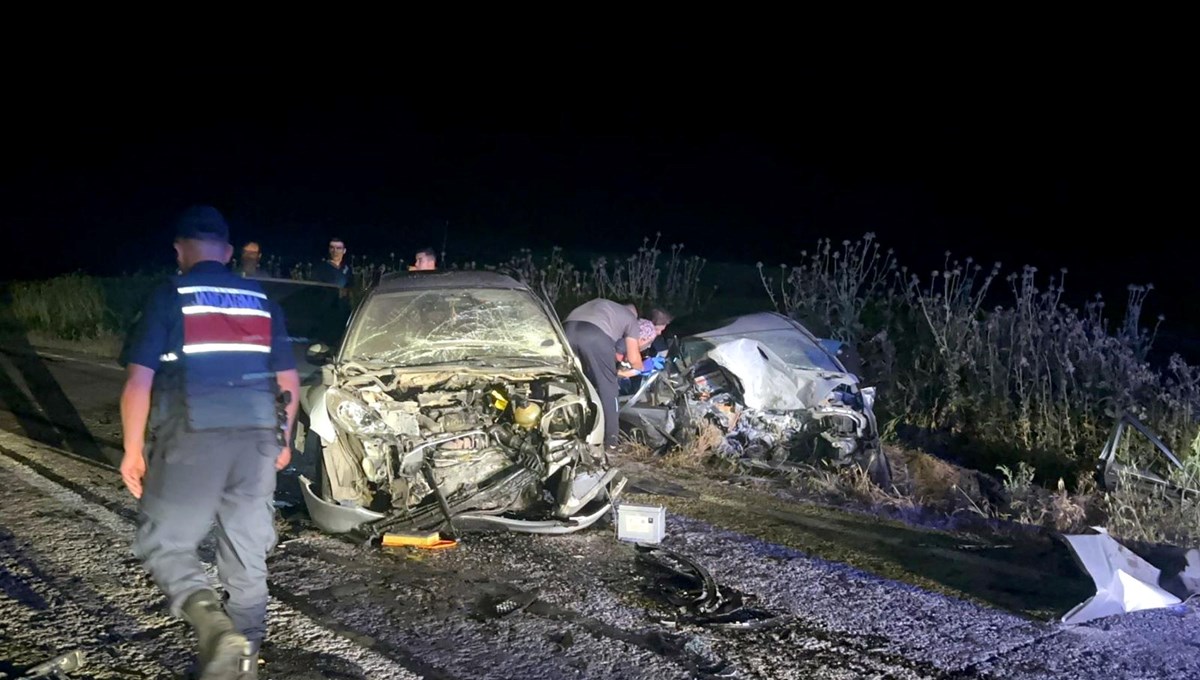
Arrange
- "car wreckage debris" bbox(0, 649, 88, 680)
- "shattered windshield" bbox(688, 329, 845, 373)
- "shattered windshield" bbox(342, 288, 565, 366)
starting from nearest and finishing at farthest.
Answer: "car wreckage debris" bbox(0, 649, 88, 680) → "shattered windshield" bbox(342, 288, 565, 366) → "shattered windshield" bbox(688, 329, 845, 373)

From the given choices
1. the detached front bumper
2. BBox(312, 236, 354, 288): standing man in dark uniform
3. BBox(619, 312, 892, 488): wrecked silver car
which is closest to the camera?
the detached front bumper

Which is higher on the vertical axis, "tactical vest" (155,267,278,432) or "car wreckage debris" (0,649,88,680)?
"tactical vest" (155,267,278,432)

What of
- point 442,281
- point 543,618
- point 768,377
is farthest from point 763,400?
Result: point 543,618

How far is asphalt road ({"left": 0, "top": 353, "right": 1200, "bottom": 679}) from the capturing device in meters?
4.56

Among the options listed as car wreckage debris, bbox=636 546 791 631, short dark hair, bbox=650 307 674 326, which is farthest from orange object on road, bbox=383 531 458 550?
short dark hair, bbox=650 307 674 326

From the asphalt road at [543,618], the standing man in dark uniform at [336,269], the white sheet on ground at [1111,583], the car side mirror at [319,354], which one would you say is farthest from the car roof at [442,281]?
the standing man in dark uniform at [336,269]

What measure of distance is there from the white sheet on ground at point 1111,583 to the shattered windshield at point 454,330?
129 inches

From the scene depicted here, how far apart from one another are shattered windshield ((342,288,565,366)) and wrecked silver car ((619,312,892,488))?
1.83 meters

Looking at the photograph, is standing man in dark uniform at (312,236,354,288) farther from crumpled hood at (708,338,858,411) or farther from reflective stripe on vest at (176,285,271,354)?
reflective stripe on vest at (176,285,271,354)

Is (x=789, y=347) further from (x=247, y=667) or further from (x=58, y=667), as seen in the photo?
(x=58, y=667)

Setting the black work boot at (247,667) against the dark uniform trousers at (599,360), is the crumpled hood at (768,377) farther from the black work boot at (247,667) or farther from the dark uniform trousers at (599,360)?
the black work boot at (247,667)

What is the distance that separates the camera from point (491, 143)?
60219 millimetres

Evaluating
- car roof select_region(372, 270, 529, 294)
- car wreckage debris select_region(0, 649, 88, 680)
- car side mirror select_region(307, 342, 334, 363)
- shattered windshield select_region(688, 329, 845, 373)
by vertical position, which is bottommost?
car wreckage debris select_region(0, 649, 88, 680)

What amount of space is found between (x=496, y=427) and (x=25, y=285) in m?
19.0
